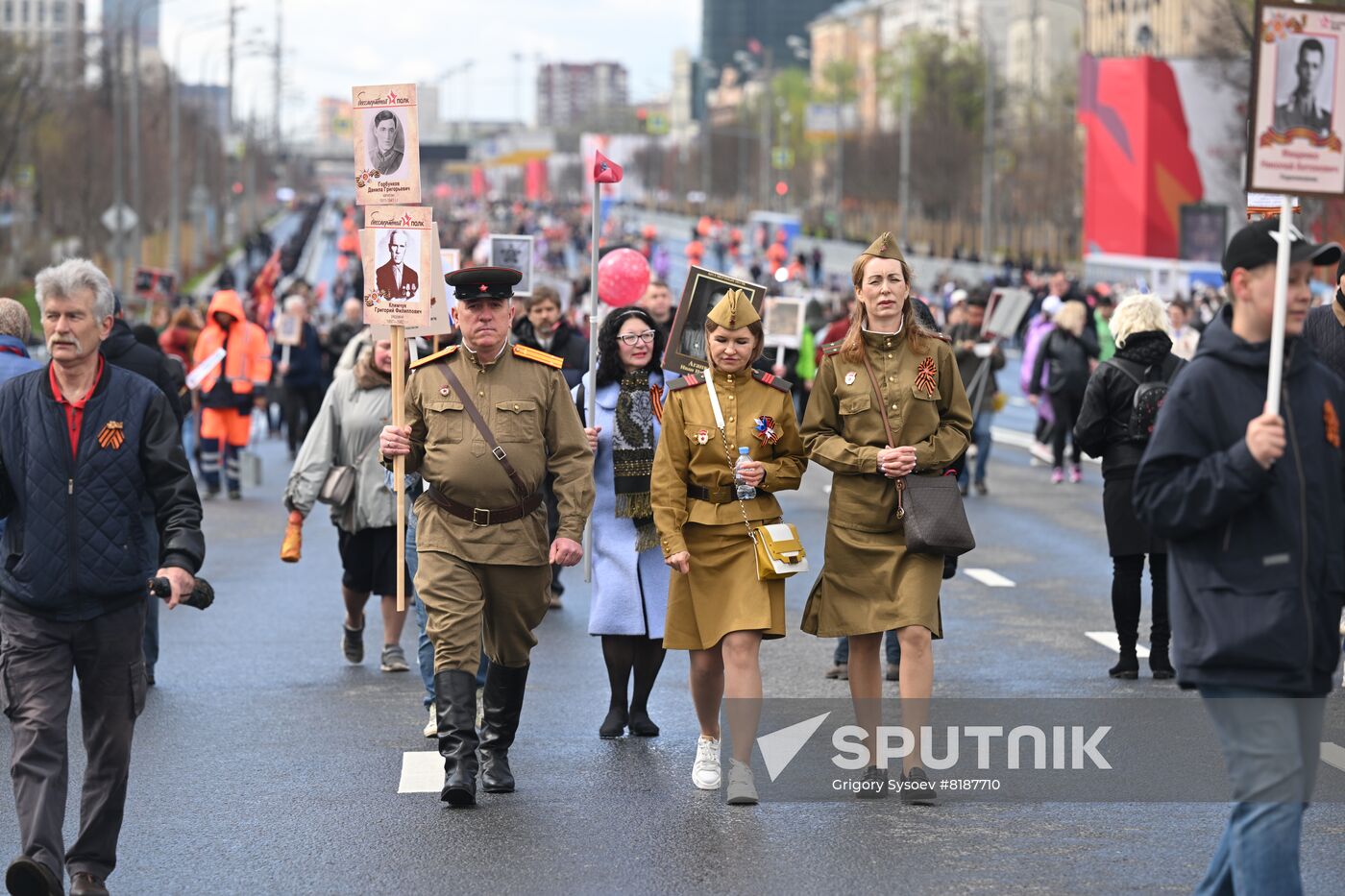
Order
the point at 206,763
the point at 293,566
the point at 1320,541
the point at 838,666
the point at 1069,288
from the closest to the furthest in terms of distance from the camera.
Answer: the point at 1320,541, the point at 206,763, the point at 838,666, the point at 293,566, the point at 1069,288

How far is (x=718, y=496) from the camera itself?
27.2 ft

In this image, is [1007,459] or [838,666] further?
[1007,459]

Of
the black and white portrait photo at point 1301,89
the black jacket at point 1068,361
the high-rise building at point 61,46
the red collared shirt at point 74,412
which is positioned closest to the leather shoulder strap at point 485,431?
the red collared shirt at point 74,412

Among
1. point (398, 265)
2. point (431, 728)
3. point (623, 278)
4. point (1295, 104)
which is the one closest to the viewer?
point (1295, 104)

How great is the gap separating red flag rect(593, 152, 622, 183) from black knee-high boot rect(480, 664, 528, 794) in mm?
3240

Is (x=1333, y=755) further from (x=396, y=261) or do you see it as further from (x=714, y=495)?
(x=396, y=261)

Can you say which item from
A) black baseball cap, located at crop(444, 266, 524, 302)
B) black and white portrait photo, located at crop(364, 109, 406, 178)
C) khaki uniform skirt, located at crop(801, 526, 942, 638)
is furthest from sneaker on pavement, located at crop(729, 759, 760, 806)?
black and white portrait photo, located at crop(364, 109, 406, 178)

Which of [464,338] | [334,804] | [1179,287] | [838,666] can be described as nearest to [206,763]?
[334,804]

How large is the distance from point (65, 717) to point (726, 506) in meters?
2.55

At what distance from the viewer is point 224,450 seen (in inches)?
875

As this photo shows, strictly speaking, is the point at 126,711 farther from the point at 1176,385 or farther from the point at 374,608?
the point at 374,608

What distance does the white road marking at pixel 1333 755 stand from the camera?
8877 millimetres

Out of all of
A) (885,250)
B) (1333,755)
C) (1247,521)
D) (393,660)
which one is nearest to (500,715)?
(885,250)

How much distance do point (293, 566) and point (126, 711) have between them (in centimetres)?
962
